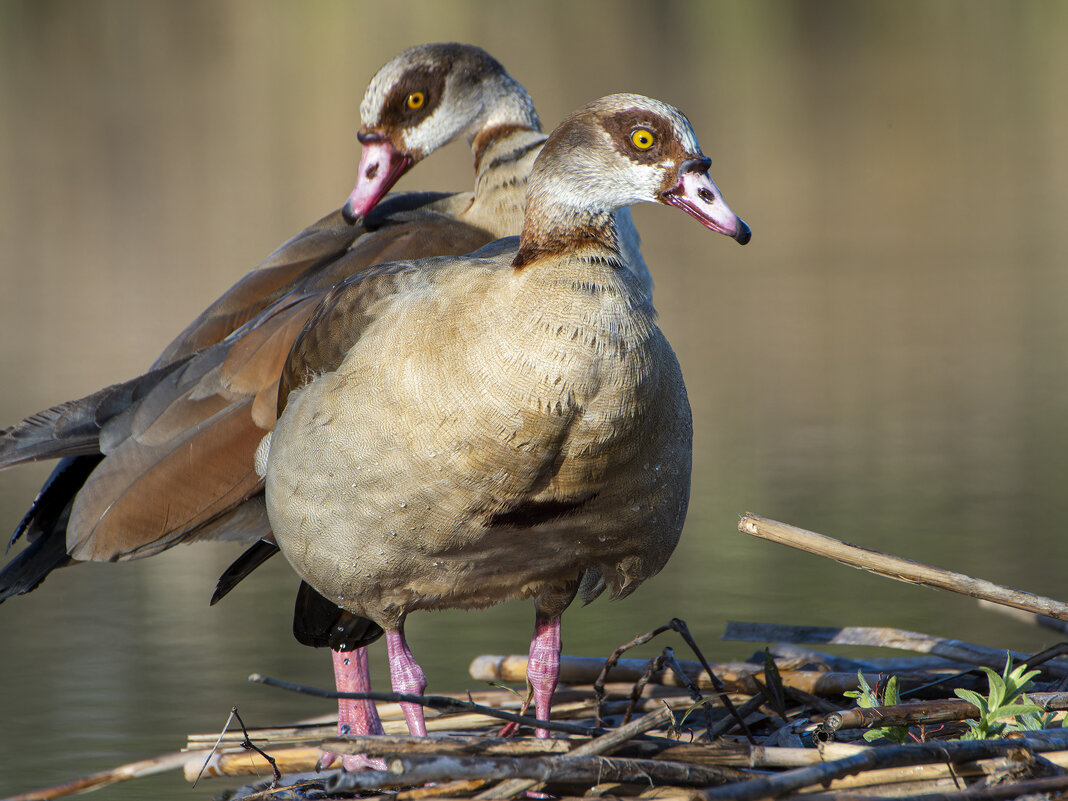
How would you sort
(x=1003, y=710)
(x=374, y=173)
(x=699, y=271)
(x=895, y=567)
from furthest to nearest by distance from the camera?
1. (x=699, y=271)
2. (x=374, y=173)
3. (x=895, y=567)
4. (x=1003, y=710)

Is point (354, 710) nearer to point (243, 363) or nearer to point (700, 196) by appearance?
point (243, 363)

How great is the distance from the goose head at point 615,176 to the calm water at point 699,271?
2012mm

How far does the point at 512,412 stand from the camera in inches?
126

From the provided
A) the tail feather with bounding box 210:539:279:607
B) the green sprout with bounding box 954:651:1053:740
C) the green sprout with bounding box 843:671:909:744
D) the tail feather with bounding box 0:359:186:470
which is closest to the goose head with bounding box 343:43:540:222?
the tail feather with bounding box 0:359:186:470

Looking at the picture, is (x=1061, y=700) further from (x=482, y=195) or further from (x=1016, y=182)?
(x=1016, y=182)

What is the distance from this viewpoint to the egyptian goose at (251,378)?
4.33 meters

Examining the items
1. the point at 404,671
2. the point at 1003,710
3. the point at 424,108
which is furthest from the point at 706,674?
the point at 424,108

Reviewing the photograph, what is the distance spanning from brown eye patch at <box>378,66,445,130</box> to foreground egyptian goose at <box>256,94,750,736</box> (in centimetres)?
156

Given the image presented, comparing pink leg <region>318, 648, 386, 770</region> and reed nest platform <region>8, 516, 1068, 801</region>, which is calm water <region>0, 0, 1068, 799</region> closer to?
pink leg <region>318, 648, 386, 770</region>

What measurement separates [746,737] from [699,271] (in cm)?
928

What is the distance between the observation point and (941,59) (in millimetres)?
22266

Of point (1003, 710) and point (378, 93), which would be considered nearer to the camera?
point (1003, 710)

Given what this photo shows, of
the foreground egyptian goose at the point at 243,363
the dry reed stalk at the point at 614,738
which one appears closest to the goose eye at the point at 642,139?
the foreground egyptian goose at the point at 243,363

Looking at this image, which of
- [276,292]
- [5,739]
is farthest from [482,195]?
[5,739]
